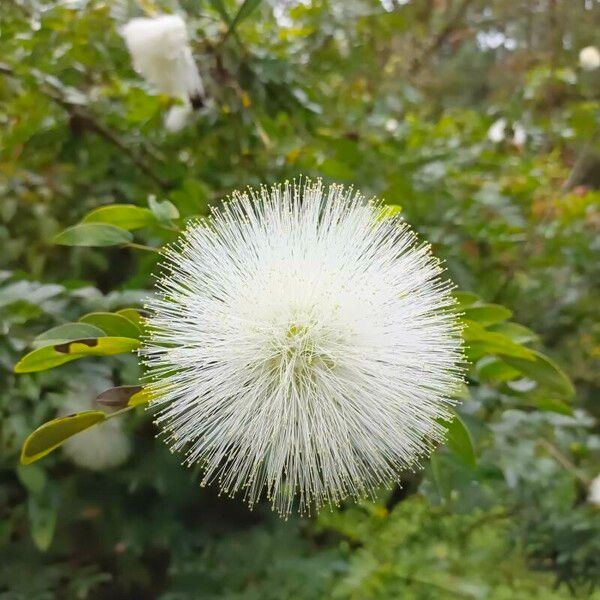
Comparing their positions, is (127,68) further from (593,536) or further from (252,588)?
(593,536)

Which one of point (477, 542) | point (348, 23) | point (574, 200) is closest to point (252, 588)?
point (477, 542)

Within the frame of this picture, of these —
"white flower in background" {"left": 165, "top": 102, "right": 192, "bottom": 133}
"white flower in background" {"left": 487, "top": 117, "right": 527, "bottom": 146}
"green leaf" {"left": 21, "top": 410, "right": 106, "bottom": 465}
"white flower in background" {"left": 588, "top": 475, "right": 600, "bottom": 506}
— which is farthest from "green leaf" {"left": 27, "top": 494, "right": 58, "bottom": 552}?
"white flower in background" {"left": 487, "top": 117, "right": 527, "bottom": 146}

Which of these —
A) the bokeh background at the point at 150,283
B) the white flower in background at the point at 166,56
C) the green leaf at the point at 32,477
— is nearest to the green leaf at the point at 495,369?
the bokeh background at the point at 150,283

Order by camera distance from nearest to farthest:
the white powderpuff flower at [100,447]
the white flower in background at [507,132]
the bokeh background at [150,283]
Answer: the bokeh background at [150,283], the white powderpuff flower at [100,447], the white flower in background at [507,132]

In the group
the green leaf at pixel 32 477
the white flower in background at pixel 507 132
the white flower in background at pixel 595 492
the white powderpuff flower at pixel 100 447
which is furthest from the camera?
the white flower in background at pixel 507 132

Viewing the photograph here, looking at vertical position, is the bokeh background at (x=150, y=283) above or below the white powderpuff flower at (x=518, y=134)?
below

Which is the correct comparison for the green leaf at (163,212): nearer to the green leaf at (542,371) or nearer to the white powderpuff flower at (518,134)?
the green leaf at (542,371)

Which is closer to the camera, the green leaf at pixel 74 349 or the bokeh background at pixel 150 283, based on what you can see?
the green leaf at pixel 74 349
